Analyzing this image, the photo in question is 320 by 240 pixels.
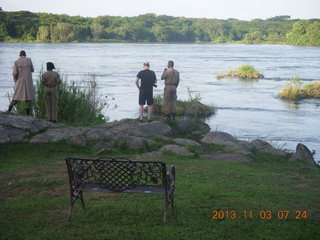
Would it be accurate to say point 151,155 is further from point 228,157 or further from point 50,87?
point 50,87

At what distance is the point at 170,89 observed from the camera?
1466 centimetres

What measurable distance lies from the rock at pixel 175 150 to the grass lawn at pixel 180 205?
1009mm

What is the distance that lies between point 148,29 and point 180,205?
133 m

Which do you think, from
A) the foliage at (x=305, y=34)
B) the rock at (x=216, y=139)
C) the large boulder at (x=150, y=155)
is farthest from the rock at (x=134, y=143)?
the foliage at (x=305, y=34)

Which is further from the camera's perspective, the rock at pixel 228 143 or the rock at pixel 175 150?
the rock at pixel 228 143

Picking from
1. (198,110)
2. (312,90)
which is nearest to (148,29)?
(312,90)

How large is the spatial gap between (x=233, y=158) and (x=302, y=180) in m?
2.28

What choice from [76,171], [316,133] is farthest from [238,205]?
[316,133]

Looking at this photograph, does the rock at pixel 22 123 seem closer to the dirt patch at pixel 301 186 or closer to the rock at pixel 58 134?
the rock at pixel 58 134

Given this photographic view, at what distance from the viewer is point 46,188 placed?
7.33m

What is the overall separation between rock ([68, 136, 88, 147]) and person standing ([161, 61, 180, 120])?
4.11 meters

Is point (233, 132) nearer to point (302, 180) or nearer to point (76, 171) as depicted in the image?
point (302, 180)

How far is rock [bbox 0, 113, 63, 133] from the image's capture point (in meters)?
11.2

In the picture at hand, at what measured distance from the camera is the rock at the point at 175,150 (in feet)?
34.3
